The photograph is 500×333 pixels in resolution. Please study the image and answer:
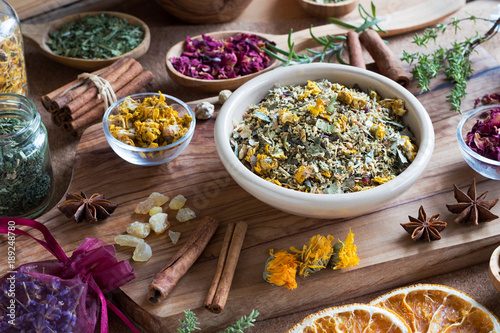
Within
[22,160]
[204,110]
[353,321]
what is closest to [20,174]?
[22,160]

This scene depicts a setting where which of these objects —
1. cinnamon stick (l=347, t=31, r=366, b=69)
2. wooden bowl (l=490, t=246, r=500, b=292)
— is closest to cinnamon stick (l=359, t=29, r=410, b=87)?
cinnamon stick (l=347, t=31, r=366, b=69)

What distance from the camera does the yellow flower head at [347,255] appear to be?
1.69 m

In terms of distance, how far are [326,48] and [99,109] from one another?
42.3 inches

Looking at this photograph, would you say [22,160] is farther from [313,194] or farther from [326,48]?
[326,48]

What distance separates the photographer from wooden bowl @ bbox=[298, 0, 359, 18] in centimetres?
289

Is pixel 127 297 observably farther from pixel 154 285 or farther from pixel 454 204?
pixel 454 204

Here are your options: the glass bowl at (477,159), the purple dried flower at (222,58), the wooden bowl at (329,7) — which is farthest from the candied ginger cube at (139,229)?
the wooden bowl at (329,7)

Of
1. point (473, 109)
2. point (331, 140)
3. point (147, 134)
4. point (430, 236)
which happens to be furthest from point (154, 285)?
point (473, 109)

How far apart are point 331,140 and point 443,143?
573 millimetres

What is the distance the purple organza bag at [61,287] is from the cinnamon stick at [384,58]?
1.39m

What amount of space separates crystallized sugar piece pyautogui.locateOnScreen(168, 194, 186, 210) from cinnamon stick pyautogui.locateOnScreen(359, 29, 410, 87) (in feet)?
3.51

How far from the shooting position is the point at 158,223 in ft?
5.98

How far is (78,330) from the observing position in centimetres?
155

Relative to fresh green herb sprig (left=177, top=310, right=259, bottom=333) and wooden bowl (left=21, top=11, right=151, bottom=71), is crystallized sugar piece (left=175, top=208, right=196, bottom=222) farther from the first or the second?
wooden bowl (left=21, top=11, right=151, bottom=71)
